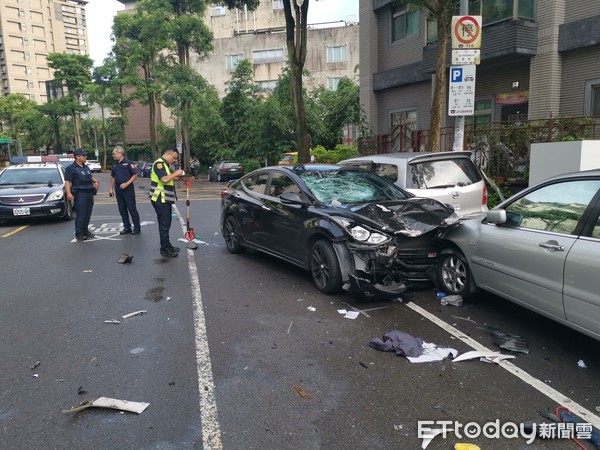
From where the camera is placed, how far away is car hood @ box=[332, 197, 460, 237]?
5715 mm

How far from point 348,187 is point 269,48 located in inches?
1853

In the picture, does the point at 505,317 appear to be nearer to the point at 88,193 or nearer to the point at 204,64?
the point at 88,193

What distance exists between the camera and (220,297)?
6129mm

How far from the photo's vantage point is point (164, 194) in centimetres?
843

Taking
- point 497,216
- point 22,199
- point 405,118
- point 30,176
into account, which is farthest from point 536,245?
point 405,118

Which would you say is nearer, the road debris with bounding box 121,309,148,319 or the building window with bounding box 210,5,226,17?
the road debris with bounding box 121,309,148,319

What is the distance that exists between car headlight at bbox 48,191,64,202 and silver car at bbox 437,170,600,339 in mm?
10360

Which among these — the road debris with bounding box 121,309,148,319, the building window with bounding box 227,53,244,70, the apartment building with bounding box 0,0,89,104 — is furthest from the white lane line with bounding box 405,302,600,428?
the apartment building with bounding box 0,0,89,104

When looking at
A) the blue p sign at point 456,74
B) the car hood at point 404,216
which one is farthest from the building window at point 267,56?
the car hood at point 404,216

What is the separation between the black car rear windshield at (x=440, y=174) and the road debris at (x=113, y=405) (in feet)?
16.9

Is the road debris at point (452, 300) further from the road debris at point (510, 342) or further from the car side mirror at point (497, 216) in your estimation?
the car side mirror at point (497, 216)

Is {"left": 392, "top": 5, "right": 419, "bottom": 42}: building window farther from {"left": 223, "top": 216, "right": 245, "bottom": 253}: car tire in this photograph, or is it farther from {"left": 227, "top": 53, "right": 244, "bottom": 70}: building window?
{"left": 227, "top": 53, "right": 244, "bottom": 70}: building window

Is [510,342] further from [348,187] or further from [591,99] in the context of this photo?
[591,99]

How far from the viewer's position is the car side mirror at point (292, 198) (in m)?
6.59
